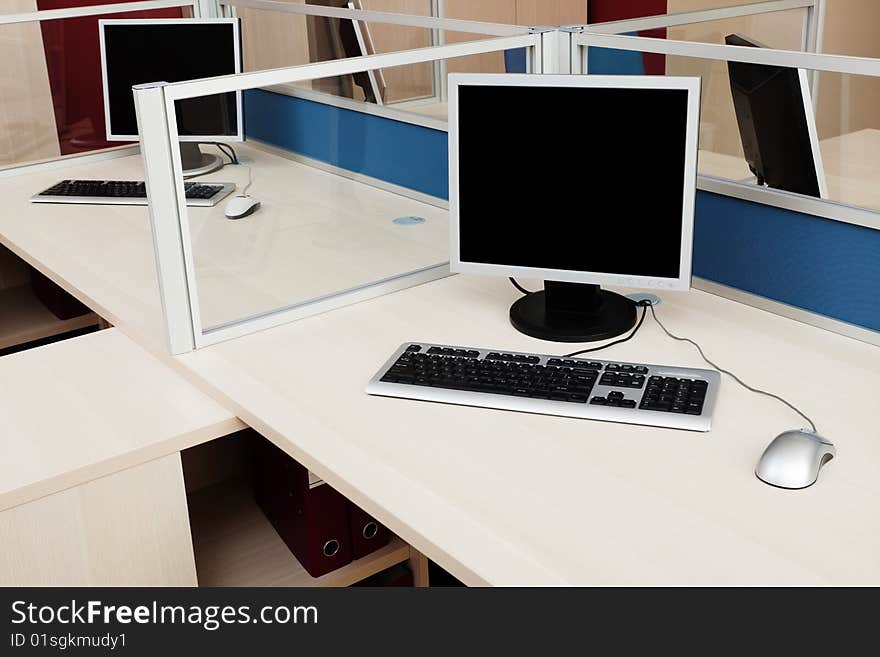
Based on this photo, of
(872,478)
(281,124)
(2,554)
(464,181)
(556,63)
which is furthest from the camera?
(281,124)

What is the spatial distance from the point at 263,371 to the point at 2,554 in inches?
16.8

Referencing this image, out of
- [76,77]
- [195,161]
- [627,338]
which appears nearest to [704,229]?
[627,338]

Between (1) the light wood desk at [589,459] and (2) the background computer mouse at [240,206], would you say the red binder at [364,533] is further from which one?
(2) the background computer mouse at [240,206]

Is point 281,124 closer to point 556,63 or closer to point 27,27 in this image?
point 556,63

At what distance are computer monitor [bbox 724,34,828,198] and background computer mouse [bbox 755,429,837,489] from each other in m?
0.58

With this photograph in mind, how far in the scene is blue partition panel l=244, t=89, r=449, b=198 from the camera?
2.14 m

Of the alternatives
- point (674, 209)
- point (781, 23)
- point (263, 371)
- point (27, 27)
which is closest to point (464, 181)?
point (674, 209)

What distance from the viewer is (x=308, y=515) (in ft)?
5.33

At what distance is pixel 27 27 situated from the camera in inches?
132

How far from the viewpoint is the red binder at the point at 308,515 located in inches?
64.0

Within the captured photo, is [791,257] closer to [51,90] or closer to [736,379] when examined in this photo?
[736,379]

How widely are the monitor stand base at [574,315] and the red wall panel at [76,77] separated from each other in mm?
1640

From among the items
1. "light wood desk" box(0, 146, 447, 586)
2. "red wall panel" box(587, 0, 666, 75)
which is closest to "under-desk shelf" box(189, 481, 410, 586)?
"light wood desk" box(0, 146, 447, 586)

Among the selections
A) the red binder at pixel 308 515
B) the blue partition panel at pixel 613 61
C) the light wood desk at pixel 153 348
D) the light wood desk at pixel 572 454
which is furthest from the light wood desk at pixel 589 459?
the blue partition panel at pixel 613 61
